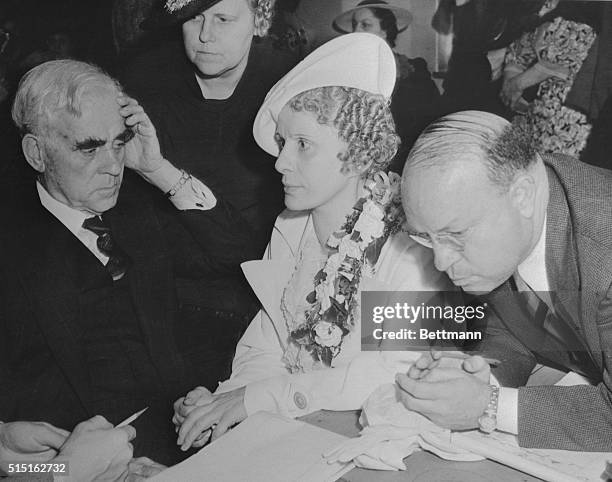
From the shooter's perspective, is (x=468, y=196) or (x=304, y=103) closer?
(x=468, y=196)

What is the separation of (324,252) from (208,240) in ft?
1.50

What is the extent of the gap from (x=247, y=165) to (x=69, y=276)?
2.63 feet

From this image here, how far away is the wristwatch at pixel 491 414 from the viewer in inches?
106

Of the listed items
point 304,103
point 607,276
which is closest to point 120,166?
point 304,103

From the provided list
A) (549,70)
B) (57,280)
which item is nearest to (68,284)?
(57,280)

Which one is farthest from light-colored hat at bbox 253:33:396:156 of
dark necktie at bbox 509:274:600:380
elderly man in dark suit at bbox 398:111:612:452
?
dark necktie at bbox 509:274:600:380

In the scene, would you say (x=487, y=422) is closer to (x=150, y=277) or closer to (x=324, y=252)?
(x=324, y=252)

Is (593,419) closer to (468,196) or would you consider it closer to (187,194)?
(468,196)

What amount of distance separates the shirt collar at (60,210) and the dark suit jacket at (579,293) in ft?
5.80

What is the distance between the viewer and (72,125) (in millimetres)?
2762

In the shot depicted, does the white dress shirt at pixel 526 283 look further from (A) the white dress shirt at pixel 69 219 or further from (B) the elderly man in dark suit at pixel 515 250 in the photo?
(A) the white dress shirt at pixel 69 219

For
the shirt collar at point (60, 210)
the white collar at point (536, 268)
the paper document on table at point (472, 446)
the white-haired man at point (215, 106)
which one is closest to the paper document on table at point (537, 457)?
the paper document on table at point (472, 446)

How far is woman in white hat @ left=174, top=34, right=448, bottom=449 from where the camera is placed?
279cm

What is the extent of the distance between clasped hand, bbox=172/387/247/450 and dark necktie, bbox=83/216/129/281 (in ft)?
Answer: 1.84
